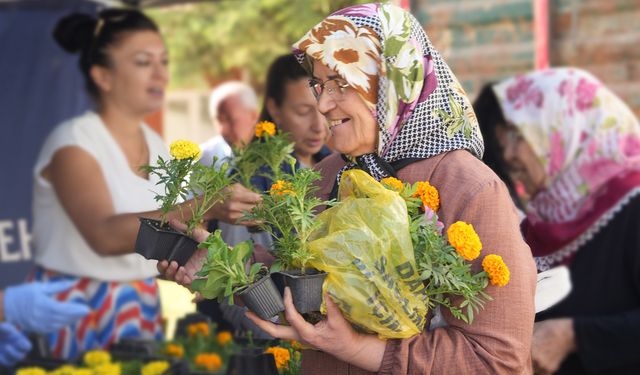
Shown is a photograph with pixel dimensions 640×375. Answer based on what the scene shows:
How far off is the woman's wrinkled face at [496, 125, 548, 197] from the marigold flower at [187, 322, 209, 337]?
1.46 metres

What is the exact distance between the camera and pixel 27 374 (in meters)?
2.86

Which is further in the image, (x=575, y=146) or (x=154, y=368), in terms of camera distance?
(x=575, y=146)

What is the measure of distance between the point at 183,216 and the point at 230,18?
12.0 meters

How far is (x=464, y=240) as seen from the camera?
141 cm

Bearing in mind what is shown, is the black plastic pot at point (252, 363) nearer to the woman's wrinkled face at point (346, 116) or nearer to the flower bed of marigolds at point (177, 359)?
the flower bed of marigolds at point (177, 359)

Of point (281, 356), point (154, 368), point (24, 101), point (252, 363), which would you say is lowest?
point (154, 368)

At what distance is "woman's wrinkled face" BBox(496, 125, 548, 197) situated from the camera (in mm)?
3230

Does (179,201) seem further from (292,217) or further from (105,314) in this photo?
(105,314)

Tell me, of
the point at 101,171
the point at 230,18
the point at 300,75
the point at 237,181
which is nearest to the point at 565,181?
the point at 300,75

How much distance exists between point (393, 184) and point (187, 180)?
0.46 m

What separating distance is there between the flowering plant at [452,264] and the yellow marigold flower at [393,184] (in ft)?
0.08

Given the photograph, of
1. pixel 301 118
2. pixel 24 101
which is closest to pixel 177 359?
pixel 301 118

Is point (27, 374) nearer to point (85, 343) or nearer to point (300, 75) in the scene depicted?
point (85, 343)

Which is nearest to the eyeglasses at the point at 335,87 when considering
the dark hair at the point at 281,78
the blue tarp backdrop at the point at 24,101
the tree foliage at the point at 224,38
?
the dark hair at the point at 281,78
